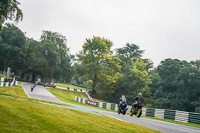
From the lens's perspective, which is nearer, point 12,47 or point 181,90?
point 181,90

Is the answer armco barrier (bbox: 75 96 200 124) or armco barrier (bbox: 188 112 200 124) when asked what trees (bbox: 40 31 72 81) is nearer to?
armco barrier (bbox: 75 96 200 124)

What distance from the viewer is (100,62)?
59938mm

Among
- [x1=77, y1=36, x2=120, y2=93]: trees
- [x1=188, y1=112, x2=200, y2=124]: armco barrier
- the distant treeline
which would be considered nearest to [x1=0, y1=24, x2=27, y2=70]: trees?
the distant treeline

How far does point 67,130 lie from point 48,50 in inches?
2573

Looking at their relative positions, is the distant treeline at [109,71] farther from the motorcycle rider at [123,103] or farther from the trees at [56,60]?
the motorcycle rider at [123,103]

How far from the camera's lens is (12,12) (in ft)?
64.6

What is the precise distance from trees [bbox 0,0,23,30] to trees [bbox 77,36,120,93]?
3734 cm

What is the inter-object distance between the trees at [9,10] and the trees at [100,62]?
37.3m

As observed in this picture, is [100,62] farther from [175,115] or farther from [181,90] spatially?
[175,115]

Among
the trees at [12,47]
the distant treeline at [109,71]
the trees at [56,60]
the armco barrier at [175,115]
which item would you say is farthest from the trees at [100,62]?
the armco barrier at [175,115]

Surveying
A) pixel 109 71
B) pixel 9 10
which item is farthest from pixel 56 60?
pixel 9 10

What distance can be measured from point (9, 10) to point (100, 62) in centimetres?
4165

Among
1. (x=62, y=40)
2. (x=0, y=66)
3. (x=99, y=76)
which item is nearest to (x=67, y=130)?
(x=99, y=76)

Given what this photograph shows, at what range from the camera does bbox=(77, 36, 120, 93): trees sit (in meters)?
57.3
